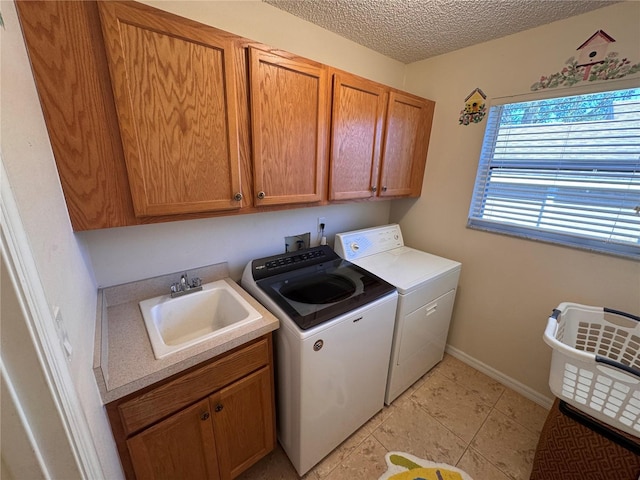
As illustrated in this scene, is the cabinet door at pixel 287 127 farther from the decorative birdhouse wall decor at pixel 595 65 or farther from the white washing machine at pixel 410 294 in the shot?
the decorative birdhouse wall decor at pixel 595 65

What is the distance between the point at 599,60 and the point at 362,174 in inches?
53.1

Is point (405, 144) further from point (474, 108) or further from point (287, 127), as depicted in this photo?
point (287, 127)

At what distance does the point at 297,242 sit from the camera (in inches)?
74.4

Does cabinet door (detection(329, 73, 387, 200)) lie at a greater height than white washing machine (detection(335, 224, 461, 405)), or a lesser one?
greater

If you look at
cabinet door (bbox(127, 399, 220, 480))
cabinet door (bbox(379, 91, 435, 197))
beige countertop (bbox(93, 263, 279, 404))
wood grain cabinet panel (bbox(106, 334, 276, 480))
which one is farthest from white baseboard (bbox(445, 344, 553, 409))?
cabinet door (bbox(127, 399, 220, 480))

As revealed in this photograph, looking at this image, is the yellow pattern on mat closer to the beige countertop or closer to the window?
the beige countertop

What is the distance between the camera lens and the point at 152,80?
934 mm

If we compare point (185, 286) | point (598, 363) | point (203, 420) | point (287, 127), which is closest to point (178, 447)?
point (203, 420)

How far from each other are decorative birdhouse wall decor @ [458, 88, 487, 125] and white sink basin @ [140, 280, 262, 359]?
1.95m

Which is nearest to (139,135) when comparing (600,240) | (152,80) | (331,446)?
(152,80)

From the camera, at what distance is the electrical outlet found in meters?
1.84

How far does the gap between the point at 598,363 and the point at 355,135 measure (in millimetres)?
1570

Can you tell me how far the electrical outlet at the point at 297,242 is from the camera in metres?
1.84

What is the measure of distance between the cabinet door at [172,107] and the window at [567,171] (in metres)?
1.75
